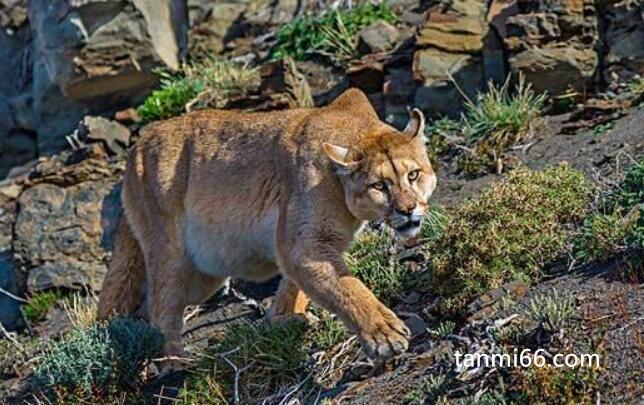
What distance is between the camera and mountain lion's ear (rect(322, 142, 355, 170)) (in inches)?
364

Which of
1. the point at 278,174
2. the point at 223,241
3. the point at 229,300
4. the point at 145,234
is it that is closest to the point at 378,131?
the point at 278,174

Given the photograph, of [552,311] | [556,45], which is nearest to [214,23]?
[556,45]

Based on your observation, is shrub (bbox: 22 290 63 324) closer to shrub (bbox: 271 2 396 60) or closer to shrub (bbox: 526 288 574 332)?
shrub (bbox: 271 2 396 60)

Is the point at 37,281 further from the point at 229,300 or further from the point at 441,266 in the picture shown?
the point at 441,266

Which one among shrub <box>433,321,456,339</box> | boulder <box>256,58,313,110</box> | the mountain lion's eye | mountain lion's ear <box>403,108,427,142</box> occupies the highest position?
mountain lion's ear <box>403,108,427,142</box>

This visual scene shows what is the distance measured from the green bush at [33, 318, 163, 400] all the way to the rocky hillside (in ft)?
0.06

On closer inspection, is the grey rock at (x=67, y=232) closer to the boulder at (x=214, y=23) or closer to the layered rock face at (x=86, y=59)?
the layered rock face at (x=86, y=59)

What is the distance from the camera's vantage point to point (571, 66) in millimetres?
13719

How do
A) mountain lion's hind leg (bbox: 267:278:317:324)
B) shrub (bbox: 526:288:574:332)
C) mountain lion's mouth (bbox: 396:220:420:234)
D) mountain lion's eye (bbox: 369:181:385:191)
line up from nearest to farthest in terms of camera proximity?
1. shrub (bbox: 526:288:574:332)
2. mountain lion's mouth (bbox: 396:220:420:234)
3. mountain lion's eye (bbox: 369:181:385:191)
4. mountain lion's hind leg (bbox: 267:278:317:324)

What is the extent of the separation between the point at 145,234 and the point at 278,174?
1534 mm

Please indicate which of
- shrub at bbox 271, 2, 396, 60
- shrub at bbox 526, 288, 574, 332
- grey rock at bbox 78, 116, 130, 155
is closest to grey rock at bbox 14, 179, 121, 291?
A: grey rock at bbox 78, 116, 130, 155

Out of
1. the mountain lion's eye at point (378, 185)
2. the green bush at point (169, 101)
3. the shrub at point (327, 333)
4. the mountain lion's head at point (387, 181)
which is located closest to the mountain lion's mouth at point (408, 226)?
the mountain lion's head at point (387, 181)

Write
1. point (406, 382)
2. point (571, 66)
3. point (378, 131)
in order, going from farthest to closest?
point (571, 66) < point (378, 131) < point (406, 382)

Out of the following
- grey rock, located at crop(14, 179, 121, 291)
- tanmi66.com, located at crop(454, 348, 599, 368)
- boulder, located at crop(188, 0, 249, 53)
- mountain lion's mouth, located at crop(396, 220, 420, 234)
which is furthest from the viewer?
boulder, located at crop(188, 0, 249, 53)
